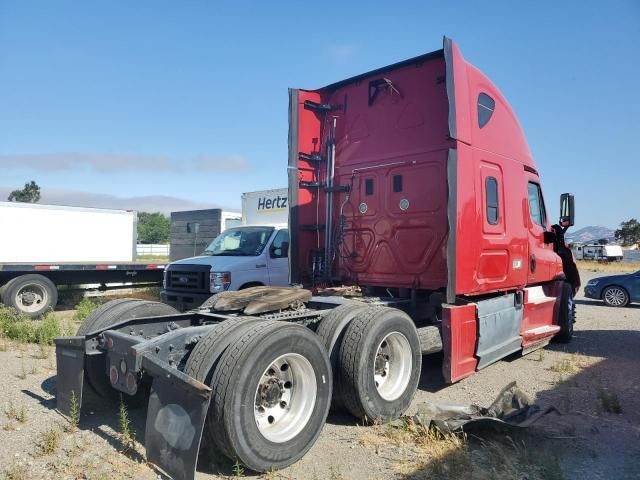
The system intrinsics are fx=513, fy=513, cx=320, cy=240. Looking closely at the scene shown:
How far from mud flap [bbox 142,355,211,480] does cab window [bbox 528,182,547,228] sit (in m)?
5.95

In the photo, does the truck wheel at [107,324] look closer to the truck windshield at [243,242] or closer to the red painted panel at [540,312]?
the truck windshield at [243,242]

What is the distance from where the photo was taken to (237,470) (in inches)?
132

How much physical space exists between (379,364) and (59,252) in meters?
10.7

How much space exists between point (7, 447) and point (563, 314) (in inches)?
306

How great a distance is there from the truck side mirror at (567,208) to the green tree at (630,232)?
79.9 metres

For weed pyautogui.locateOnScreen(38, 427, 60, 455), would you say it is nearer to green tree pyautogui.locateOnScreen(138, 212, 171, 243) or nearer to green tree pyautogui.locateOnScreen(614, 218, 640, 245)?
green tree pyautogui.locateOnScreen(614, 218, 640, 245)

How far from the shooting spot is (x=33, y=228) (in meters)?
12.5

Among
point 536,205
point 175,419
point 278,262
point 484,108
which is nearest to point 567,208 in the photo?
point 536,205

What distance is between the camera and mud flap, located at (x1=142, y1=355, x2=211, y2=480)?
123 inches

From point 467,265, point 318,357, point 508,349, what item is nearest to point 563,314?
point 508,349

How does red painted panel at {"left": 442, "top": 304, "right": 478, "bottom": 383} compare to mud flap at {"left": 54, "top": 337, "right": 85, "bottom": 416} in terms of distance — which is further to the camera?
red painted panel at {"left": 442, "top": 304, "right": 478, "bottom": 383}

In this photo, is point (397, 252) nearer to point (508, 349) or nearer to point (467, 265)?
point (467, 265)

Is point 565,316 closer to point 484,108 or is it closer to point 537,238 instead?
point 537,238

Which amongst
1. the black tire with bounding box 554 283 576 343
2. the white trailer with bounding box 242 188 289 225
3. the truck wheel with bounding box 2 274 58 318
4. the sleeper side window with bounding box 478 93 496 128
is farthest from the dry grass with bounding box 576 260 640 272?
the truck wheel with bounding box 2 274 58 318
